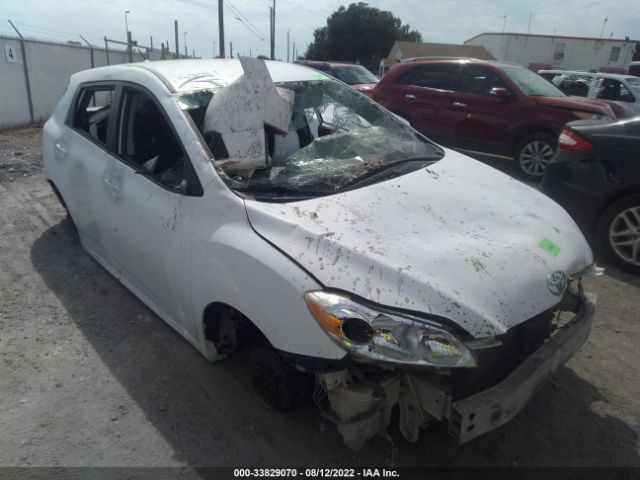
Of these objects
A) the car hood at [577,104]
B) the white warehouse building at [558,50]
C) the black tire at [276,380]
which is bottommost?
the black tire at [276,380]

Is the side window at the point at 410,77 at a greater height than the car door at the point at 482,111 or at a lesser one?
greater

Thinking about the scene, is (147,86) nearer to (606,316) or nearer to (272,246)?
(272,246)

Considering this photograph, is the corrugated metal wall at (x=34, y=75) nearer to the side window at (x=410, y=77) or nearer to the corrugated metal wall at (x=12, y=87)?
the corrugated metal wall at (x=12, y=87)

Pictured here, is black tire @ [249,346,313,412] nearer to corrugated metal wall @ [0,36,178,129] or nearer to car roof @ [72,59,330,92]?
car roof @ [72,59,330,92]

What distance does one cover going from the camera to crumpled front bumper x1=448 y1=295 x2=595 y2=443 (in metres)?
1.86

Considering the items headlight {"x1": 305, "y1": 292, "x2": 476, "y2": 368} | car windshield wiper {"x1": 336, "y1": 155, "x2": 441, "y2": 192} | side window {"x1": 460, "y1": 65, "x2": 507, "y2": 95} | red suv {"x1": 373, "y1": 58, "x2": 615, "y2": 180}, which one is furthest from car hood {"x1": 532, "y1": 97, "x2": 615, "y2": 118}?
headlight {"x1": 305, "y1": 292, "x2": 476, "y2": 368}

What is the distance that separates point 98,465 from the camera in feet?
7.40

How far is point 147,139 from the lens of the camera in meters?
3.30

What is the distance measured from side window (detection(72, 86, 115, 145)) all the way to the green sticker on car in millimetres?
3169

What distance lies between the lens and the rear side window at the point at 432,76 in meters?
8.23

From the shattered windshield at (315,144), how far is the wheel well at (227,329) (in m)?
0.63

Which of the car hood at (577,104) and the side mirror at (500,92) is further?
the side mirror at (500,92)

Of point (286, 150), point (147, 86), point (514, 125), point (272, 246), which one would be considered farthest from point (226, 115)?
point (514, 125)

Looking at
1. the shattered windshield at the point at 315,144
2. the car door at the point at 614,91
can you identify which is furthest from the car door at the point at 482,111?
the car door at the point at 614,91
